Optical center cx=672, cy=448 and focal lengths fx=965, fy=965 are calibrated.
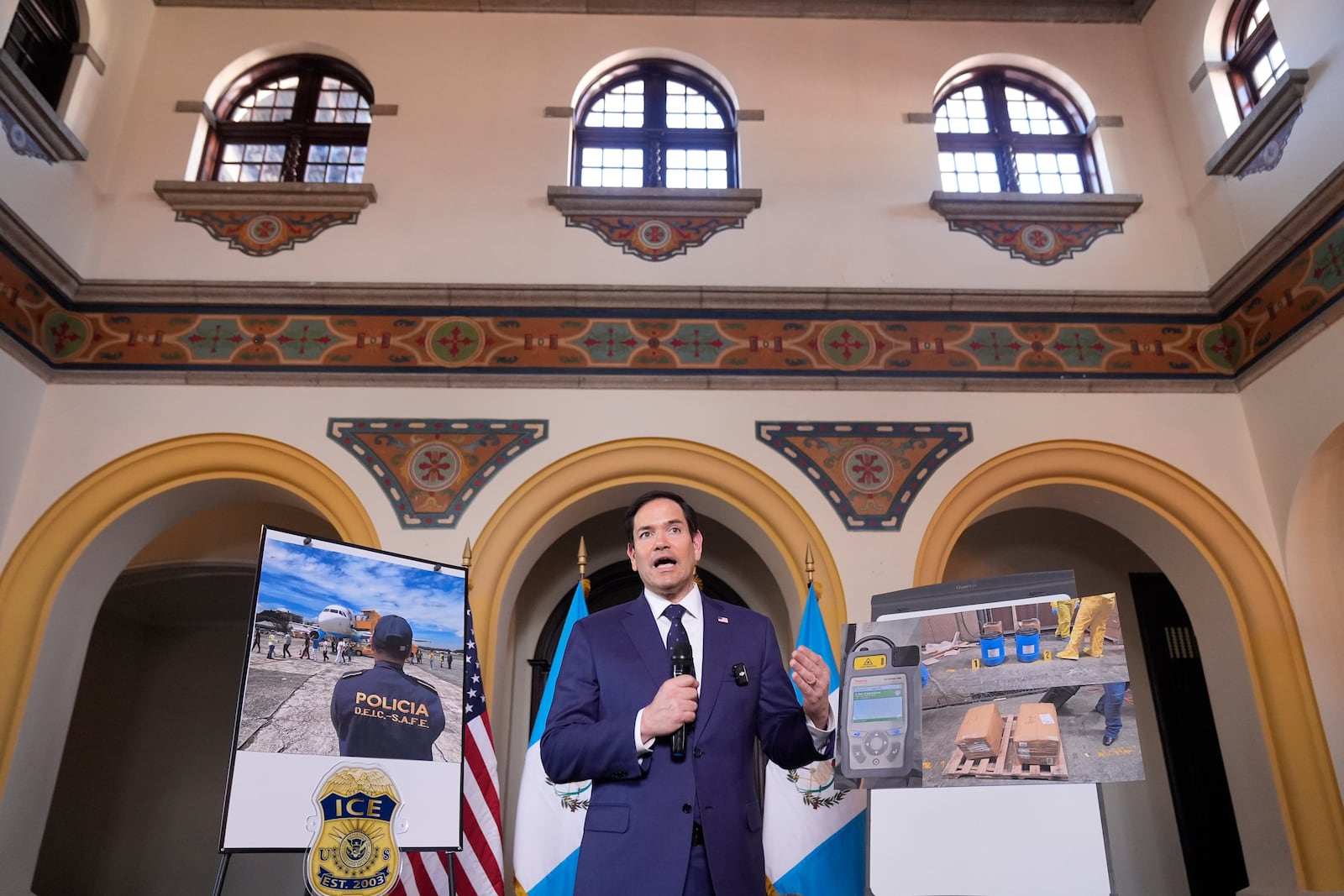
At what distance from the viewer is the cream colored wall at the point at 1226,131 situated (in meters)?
4.89

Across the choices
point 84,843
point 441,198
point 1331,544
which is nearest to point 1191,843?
point 1331,544

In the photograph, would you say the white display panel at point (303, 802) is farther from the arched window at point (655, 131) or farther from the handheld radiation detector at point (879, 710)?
the arched window at point (655, 131)

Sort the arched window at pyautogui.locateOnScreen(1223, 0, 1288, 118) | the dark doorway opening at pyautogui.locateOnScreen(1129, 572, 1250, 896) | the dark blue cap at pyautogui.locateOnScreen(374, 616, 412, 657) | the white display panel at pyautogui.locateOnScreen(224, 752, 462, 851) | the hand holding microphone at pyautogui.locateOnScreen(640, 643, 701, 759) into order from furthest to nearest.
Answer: the dark doorway opening at pyautogui.locateOnScreen(1129, 572, 1250, 896) → the arched window at pyautogui.locateOnScreen(1223, 0, 1288, 118) → the dark blue cap at pyautogui.locateOnScreen(374, 616, 412, 657) → the white display panel at pyautogui.locateOnScreen(224, 752, 462, 851) → the hand holding microphone at pyautogui.locateOnScreen(640, 643, 701, 759)

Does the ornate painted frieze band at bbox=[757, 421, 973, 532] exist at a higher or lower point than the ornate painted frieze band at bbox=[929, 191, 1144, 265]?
lower

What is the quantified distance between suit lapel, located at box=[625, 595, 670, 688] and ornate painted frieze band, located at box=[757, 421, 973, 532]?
9.24ft

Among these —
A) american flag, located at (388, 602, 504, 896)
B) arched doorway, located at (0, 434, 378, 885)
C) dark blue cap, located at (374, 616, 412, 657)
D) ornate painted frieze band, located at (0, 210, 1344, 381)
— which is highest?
ornate painted frieze band, located at (0, 210, 1344, 381)

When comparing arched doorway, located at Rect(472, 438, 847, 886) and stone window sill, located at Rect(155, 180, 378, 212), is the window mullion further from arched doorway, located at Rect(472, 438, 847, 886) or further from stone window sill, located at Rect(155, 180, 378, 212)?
arched doorway, located at Rect(472, 438, 847, 886)

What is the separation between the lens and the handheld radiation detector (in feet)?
A: 8.12

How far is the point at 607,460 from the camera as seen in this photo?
5281 mm

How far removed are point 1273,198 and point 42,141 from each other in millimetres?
6639

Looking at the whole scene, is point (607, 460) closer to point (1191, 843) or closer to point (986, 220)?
point (986, 220)

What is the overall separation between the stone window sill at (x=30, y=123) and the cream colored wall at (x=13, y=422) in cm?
114

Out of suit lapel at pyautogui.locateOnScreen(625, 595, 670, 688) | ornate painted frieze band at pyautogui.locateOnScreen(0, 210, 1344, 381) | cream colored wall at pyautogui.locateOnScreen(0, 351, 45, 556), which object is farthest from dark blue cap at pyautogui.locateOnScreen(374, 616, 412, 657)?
cream colored wall at pyautogui.locateOnScreen(0, 351, 45, 556)

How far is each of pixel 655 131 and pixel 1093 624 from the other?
15.8 ft
